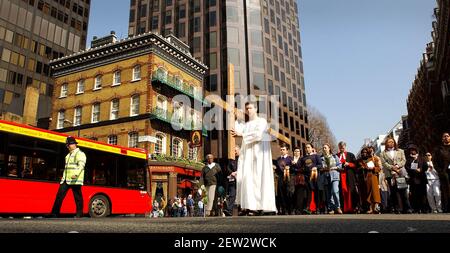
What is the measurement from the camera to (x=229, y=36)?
46.9 meters

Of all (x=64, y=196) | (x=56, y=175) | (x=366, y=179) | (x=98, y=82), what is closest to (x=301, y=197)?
(x=366, y=179)

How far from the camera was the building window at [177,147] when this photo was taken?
3100 centimetres

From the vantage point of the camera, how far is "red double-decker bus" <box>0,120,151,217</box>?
11.1 meters

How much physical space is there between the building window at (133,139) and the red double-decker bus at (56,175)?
1331 cm

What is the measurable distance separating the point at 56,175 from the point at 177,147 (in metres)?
19.2

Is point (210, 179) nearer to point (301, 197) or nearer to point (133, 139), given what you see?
point (301, 197)

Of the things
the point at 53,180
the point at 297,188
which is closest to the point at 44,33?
the point at 53,180

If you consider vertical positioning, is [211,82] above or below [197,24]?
below

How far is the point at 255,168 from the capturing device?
776 cm

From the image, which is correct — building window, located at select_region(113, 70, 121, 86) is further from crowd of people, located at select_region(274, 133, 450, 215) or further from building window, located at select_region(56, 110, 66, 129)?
crowd of people, located at select_region(274, 133, 450, 215)

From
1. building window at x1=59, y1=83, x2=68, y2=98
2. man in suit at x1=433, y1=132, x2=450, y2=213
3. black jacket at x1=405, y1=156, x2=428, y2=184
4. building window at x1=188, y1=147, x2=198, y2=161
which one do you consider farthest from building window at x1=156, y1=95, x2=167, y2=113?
man in suit at x1=433, y1=132, x2=450, y2=213

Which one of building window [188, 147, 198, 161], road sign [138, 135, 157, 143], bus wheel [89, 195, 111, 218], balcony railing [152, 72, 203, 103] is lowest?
bus wheel [89, 195, 111, 218]

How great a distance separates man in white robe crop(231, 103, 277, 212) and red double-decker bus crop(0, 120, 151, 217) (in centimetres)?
766
